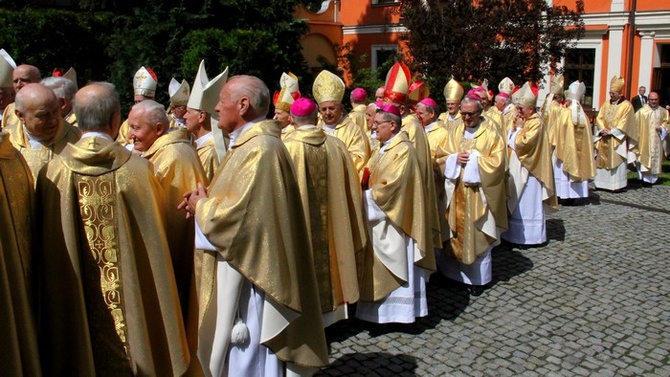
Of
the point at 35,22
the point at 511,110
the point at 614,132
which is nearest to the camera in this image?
the point at 511,110

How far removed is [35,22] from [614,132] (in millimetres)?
12514

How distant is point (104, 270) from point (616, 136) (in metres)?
11.3

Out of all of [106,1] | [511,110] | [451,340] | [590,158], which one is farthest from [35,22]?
[451,340]

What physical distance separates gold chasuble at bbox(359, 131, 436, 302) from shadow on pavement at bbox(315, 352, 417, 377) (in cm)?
59

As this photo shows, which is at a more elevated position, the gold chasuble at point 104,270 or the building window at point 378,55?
the building window at point 378,55

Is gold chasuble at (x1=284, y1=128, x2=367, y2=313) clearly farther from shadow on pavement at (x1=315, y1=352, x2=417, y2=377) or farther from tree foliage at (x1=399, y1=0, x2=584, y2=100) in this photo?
tree foliage at (x1=399, y1=0, x2=584, y2=100)

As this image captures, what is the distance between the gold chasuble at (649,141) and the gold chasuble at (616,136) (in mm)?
404

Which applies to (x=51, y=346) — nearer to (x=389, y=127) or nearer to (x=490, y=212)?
(x=389, y=127)

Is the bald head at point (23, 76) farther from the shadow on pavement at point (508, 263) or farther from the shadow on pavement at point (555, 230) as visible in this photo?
the shadow on pavement at point (555, 230)

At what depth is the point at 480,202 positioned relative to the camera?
6.73m

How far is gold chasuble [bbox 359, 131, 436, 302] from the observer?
18.2 feet

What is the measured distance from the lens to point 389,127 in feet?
18.8

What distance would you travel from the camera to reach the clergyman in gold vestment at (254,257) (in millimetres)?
3270

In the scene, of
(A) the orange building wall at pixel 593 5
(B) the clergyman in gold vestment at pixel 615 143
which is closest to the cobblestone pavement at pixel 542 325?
(B) the clergyman in gold vestment at pixel 615 143
